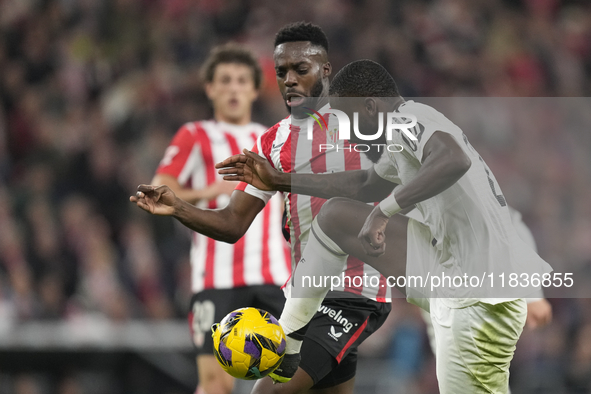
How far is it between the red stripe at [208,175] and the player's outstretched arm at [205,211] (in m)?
1.30

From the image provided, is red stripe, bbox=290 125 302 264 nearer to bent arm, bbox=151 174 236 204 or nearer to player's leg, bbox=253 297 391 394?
player's leg, bbox=253 297 391 394

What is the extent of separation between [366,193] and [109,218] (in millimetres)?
5094

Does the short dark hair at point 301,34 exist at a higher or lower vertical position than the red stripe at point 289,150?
higher

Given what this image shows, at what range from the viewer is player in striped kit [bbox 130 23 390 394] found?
3.69 metres

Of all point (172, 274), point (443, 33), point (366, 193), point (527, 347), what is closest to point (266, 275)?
point (366, 193)

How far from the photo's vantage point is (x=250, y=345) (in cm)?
337

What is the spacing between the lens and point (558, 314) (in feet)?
24.6

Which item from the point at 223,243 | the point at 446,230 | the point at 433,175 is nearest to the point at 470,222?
the point at 446,230

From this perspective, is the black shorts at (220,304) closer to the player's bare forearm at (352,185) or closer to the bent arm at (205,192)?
the bent arm at (205,192)

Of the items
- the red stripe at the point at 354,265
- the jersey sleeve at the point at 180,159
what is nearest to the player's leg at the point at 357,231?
the red stripe at the point at 354,265

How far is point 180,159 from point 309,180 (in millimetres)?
1870

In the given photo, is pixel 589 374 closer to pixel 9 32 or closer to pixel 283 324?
pixel 283 324

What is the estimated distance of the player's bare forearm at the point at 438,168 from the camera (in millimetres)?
3018

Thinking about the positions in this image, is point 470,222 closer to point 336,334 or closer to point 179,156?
point 336,334
